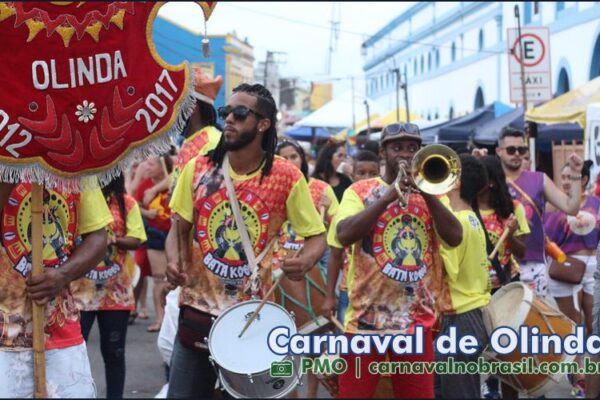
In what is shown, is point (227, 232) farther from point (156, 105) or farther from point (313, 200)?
point (313, 200)

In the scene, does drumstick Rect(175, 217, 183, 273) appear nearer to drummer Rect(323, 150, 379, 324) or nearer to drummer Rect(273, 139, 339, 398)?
drummer Rect(323, 150, 379, 324)

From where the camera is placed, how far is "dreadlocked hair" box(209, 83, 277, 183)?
5.55 metres

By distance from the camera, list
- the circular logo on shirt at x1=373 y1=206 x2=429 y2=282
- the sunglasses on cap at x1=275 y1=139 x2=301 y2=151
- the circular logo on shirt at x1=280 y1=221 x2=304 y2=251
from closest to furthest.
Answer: the circular logo on shirt at x1=373 y1=206 x2=429 y2=282, the circular logo on shirt at x1=280 y1=221 x2=304 y2=251, the sunglasses on cap at x1=275 y1=139 x2=301 y2=151

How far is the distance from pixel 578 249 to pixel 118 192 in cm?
429

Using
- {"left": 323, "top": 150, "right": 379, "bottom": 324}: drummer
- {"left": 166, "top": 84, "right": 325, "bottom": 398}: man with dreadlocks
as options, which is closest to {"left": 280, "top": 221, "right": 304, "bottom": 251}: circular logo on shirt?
{"left": 323, "top": 150, "right": 379, "bottom": 324}: drummer

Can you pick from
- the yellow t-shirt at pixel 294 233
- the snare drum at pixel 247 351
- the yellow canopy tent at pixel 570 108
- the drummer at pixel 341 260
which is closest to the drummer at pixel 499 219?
the drummer at pixel 341 260

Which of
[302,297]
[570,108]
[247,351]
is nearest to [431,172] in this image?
[247,351]

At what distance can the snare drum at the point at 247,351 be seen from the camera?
5.09 m

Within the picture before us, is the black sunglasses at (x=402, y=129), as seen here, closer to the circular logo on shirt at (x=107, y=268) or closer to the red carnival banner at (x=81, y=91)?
the red carnival banner at (x=81, y=91)

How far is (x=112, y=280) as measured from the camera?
23.6 feet

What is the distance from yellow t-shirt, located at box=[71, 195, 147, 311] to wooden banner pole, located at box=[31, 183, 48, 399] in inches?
99.0

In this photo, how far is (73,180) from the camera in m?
4.38

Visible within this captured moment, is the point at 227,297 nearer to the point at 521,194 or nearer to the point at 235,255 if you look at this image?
the point at 235,255

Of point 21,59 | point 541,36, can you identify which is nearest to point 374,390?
point 21,59
